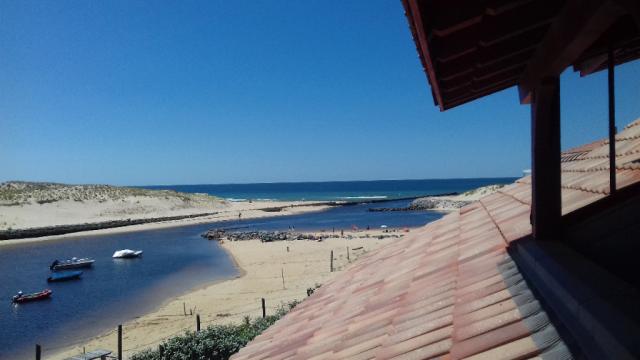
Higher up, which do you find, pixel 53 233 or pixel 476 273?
pixel 476 273

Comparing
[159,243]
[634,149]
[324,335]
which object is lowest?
[159,243]

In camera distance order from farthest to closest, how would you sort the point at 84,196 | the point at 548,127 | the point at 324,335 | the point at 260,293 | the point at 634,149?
the point at 84,196
the point at 260,293
the point at 634,149
the point at 324,335
the point at 548,127

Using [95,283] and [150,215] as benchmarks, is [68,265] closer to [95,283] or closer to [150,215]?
[95,283]

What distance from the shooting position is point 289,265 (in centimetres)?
3512

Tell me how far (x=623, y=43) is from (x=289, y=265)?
33.0 meters

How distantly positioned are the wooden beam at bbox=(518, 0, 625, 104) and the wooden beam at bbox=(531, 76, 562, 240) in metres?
0.12

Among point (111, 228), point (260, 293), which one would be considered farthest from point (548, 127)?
point (111, 228)

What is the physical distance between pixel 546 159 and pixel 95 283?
3433cm

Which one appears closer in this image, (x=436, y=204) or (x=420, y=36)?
(x=420, y=36)

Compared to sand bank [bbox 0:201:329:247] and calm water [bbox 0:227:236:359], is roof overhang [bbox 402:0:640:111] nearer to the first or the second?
calm water [bbox 0:227:236:359]

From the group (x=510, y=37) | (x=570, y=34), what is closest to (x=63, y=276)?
(x=510, y=37)

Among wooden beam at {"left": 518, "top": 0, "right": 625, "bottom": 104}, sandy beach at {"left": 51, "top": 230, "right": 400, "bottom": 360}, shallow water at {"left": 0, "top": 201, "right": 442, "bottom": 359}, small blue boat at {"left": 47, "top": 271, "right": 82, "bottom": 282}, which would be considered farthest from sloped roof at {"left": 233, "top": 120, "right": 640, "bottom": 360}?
small blue boat at {"left": 47, "top": 271, "right": 82, "bottom": 282}

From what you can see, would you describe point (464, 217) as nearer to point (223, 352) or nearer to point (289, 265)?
point (223, 352)

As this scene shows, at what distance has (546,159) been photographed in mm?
3018
